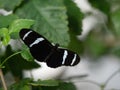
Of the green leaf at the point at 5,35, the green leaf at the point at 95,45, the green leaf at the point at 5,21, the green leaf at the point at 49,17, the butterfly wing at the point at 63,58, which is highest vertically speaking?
the green leaf at the point at 95,45

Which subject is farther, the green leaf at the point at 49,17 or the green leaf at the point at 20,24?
the green leaf at the point at 49,17

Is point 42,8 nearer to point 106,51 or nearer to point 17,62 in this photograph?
point 17,62

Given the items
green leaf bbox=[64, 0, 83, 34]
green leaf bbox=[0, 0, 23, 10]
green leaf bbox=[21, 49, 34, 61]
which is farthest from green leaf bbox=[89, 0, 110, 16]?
green leaf bbox=[21, 49, 34, 61]

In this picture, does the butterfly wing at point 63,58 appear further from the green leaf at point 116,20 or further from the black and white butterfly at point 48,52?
the green leaf at point 116,20

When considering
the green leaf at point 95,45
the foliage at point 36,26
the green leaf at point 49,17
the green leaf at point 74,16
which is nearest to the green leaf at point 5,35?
the foliage at point 36,26

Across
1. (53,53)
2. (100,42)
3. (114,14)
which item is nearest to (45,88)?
(53,53)

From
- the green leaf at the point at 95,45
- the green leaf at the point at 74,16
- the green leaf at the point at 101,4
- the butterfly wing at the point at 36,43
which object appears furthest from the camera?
the green leaf at the point at 95,45

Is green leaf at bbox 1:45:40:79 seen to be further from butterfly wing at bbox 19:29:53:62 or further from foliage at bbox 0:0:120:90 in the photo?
butterfly wing at bbox 19:29:53:62

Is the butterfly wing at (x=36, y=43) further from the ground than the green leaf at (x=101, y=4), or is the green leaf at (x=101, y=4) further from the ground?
the green leaf at (x=101, y=4)
